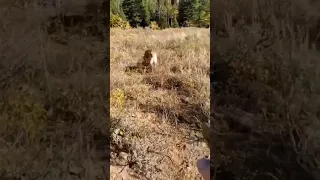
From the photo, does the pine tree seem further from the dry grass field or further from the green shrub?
the dry grass field

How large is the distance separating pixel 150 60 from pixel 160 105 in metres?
0.60

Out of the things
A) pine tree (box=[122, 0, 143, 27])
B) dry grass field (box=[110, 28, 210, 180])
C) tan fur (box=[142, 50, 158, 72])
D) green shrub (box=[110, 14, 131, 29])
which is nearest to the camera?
dry grass field (box=[110, 28, 210, 180])

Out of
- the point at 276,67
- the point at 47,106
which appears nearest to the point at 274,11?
the point at 276,67

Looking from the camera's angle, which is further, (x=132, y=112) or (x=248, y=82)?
(x=132, y=112)

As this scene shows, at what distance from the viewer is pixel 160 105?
258 centimetres

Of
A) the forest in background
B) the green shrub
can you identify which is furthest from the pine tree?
the green shrub

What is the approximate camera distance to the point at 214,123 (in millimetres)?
1126

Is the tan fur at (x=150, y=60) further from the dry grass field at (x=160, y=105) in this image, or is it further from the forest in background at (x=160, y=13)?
the forest in background at (x=160, y=13)

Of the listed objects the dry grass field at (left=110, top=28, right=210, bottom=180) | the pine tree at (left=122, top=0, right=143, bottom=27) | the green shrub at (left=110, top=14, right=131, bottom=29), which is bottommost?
the dry grass field at (left=110, top=28, right=210, bottom=180)

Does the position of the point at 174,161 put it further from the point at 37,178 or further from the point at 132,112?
the point at 37,178

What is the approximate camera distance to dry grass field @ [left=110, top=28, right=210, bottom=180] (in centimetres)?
196

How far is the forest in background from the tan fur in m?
0.82

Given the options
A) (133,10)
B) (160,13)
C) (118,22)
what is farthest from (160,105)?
(160,13)

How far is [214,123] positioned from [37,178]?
534 mm
